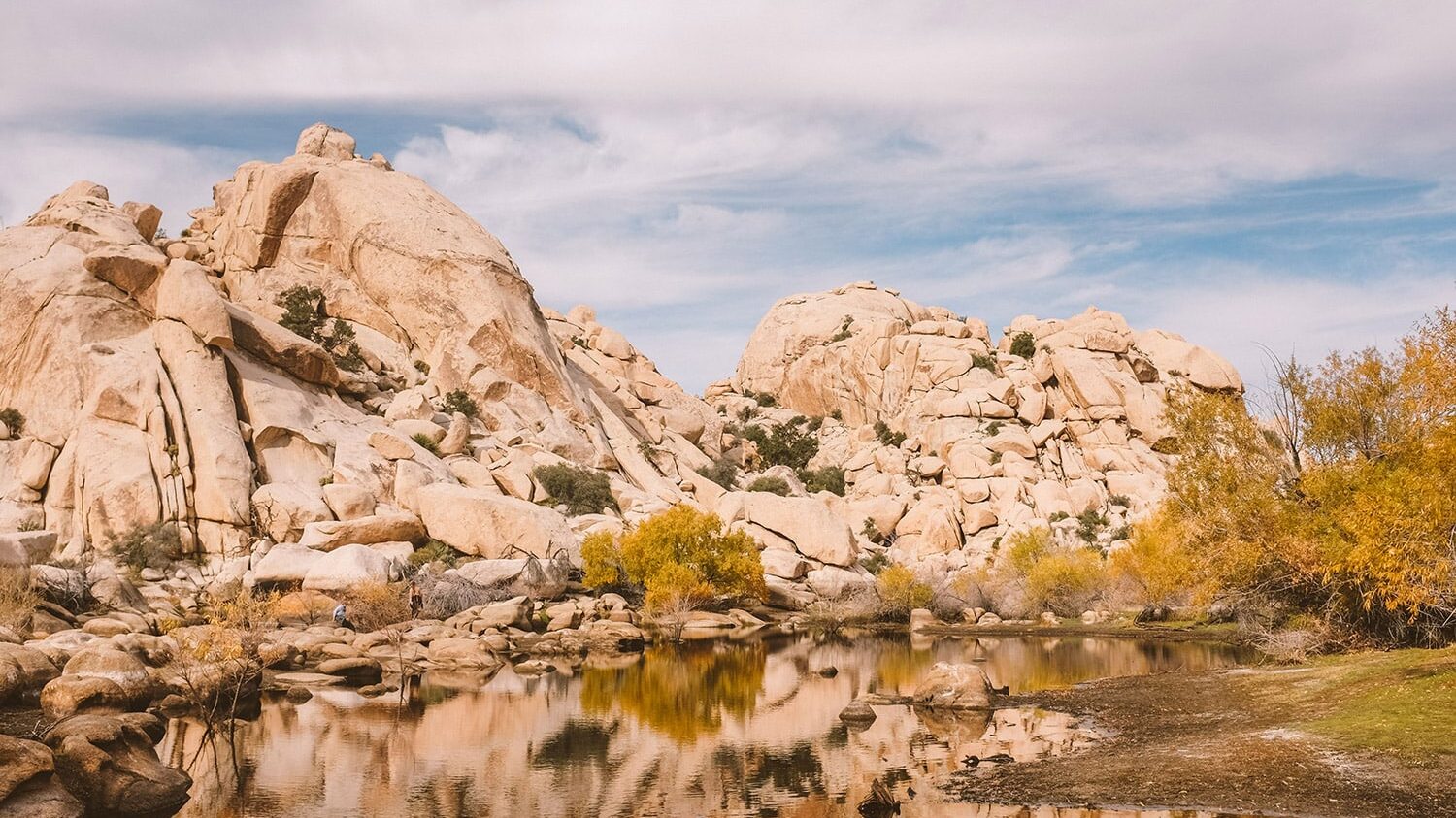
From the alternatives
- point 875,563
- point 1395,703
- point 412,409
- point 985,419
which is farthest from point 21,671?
point 985,419

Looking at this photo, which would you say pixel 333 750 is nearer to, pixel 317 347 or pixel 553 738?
pixel 553 738

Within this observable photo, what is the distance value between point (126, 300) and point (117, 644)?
4069cm

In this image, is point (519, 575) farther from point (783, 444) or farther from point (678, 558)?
point (783, 444)

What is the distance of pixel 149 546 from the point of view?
55719 mm

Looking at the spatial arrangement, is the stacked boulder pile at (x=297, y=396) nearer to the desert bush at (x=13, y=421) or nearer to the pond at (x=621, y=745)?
the desert bush at (x=13, y=421)

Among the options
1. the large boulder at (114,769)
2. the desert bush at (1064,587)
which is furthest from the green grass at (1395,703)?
the desert bush at (1064,587)

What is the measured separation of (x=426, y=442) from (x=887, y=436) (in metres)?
49.4

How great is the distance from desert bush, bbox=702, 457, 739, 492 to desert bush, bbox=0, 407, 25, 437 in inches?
1923

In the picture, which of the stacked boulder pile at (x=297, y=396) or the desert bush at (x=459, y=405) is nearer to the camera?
the stacked boulder pile at (x=297, y=396)

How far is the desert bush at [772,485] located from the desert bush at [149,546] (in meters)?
45.3

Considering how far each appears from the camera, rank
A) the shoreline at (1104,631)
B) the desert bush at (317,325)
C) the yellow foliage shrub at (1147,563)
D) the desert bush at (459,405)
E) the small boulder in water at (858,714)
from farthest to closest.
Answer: the desert bush at (317,325) → the desert bush at (459,405) → the shoreline at (1104,631) → the yellow foliage shrub at (1147,563) → the small boulder in water at (858,714)

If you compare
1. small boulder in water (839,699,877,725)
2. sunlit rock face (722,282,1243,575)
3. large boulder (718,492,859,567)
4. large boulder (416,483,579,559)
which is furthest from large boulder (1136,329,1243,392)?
small boulder in water (839,699,877,725)

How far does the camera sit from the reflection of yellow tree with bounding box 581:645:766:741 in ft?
105

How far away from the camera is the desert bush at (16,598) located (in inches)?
1531
